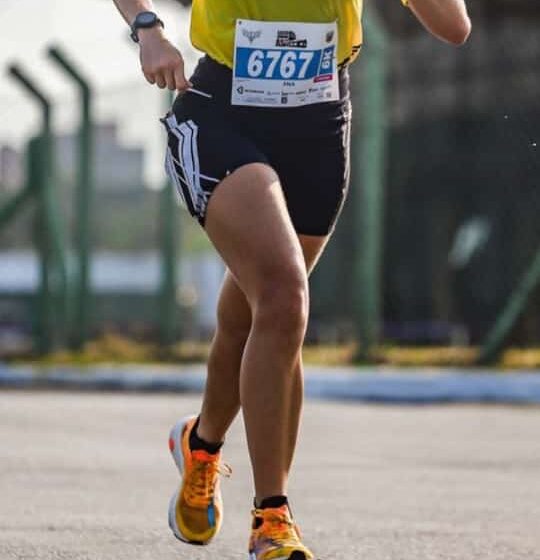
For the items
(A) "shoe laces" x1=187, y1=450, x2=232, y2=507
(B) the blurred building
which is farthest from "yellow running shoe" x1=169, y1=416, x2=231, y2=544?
(B) the blurred building

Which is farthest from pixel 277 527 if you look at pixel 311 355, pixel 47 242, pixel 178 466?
pixel 47 242

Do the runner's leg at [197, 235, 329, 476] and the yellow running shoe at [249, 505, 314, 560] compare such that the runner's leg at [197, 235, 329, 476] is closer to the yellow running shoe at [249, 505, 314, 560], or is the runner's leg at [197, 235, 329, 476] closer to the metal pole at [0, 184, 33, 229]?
the yellow running shoe at [249, 505, 314, 560]

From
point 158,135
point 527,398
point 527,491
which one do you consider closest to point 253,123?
point 527,491

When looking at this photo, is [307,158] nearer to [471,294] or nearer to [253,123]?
[253,123]

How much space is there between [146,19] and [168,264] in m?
8.76

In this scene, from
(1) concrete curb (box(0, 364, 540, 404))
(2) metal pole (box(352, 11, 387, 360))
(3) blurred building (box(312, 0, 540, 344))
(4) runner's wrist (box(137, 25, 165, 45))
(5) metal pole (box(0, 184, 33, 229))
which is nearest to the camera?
(4) runner's wrist (box(137, 25, 165, 45))

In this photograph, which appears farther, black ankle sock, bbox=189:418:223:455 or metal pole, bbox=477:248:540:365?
metal pole, bbox=477:248:540:365

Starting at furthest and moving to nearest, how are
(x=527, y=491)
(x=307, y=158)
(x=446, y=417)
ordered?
(x=446, y=417)
(x=527, y=491)
(x=307, y=158)

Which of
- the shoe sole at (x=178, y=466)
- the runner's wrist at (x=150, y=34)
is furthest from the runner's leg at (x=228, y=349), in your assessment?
the runner's wrist at (x=150, y=34)

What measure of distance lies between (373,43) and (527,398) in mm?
2809

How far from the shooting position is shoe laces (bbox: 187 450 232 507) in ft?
13.4

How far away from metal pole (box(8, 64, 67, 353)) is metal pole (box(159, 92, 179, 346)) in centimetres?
101

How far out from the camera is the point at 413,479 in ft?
20.0

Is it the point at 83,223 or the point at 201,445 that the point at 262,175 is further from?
the point at 83,223
